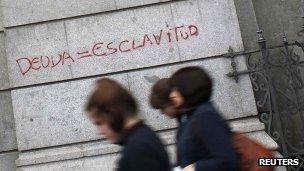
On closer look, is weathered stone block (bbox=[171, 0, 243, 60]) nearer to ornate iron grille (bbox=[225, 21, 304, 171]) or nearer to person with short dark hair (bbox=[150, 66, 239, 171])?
ornate iron grille (bbox=[225, 21, 304, 171])

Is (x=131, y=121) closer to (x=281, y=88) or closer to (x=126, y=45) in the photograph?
(x=126, y=45)

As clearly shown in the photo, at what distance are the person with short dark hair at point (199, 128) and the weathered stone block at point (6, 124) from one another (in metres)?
3.82

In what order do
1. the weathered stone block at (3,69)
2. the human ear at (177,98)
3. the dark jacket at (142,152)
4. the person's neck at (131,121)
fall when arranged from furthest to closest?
the weathered stone block at (3,69), the human ear at (177,98), the person's neck at (131,121), the dark jacket at (142,152)

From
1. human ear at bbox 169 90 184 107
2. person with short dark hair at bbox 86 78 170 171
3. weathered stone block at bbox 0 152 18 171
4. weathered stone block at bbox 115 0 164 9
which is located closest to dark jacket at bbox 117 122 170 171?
person with short dark hair at bbox 86 78 170 171

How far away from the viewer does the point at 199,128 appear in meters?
2.24

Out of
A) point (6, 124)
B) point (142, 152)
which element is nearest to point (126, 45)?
point (6, 124)

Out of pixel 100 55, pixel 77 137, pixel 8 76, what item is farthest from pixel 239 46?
pixel 8 76

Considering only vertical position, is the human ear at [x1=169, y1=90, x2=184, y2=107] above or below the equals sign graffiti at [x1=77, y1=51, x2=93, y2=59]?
below

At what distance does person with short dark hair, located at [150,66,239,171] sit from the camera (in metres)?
2.15

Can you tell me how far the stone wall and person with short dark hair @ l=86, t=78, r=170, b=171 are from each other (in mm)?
3320

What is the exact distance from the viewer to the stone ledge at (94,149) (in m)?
5.44

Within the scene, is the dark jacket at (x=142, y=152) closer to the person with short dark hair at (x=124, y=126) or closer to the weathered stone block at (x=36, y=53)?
the person with short dark hair at (x=124, y=126)

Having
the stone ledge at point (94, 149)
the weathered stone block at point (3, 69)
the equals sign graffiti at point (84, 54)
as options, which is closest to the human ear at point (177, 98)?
the stone ledge at point (94, 149)

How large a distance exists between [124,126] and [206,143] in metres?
0.41
